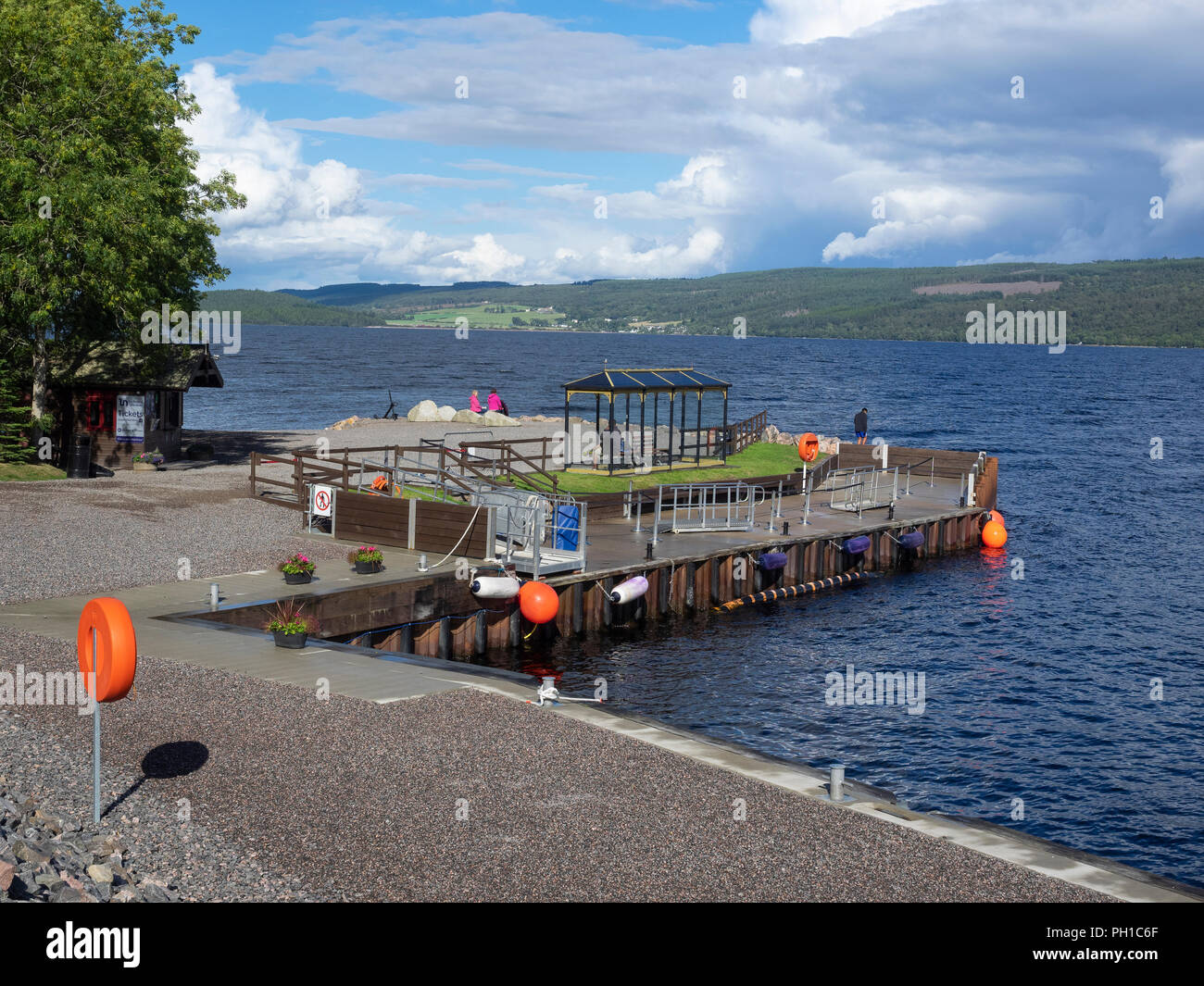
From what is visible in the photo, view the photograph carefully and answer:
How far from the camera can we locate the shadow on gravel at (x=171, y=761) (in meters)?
13.1

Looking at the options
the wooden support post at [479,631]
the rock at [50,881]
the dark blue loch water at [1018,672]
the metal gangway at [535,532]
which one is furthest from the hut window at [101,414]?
the rock at [50,881]

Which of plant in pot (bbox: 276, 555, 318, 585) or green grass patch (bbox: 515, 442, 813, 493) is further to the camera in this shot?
green grass patch (bbox: 515, 442, 813, 493)

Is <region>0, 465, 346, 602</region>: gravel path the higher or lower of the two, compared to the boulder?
lower

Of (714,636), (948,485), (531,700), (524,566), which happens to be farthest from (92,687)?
(948,485)

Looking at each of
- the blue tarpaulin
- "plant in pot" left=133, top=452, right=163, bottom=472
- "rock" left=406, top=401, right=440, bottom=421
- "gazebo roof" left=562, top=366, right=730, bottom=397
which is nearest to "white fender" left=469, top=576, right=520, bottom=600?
the blue tarpaulin

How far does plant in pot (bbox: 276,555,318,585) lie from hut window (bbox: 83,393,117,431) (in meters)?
19.0

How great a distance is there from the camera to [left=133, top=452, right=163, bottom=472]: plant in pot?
128 ft

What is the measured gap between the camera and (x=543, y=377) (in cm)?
15600

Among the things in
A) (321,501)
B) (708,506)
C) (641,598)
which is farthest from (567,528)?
(708,506)

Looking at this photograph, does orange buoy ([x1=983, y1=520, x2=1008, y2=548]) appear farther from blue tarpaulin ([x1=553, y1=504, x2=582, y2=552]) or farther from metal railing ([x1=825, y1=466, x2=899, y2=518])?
blue tarpaulin ([x1=553, y1=504, x2=582, y2=552])

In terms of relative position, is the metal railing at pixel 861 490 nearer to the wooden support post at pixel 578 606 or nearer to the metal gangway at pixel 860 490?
the metal gangway at pixel 860 490

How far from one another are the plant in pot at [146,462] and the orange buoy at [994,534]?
92.2 feet

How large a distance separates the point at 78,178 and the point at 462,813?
2911 cm

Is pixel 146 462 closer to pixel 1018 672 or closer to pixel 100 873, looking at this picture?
pixel 1018 672
